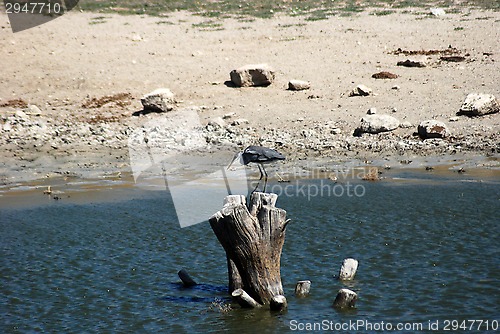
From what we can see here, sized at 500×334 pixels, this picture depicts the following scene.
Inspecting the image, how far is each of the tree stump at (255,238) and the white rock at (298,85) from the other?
14.2m

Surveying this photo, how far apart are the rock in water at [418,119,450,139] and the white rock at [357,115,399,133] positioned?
80cm

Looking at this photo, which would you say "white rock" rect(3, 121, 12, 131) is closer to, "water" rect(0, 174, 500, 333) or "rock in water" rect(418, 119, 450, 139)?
"water" rect(0, 174, 500, 333)

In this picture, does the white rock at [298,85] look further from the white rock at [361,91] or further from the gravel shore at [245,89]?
the white rock at [361,91]

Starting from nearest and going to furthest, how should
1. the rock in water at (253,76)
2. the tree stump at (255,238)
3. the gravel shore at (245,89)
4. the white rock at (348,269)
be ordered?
the tree stump at (255,238) < the white rock at (348,269) < the gravel shore at (245,89) < the rock in water at (253,76)

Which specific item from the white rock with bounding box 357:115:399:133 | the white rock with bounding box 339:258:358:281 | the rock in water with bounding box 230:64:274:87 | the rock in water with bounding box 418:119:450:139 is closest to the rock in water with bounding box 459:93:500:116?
the rock in water with bounding box 418:119:450:139

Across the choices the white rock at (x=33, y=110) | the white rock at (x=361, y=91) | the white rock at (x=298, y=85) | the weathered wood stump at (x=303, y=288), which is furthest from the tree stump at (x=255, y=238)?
the white rock at (x=33, y=110)

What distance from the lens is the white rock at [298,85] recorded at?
2361 centimetres

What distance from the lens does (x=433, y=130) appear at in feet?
64.2

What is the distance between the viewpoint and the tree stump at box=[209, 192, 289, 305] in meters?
9.44

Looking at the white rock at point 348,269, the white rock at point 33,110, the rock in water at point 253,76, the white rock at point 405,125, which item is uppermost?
the rock in water at point 253,76

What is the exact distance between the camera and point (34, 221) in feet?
49.0

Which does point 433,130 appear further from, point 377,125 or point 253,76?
point 253,76

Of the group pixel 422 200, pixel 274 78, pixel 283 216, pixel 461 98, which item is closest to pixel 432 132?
pixel 461 98

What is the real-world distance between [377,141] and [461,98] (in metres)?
3.63
